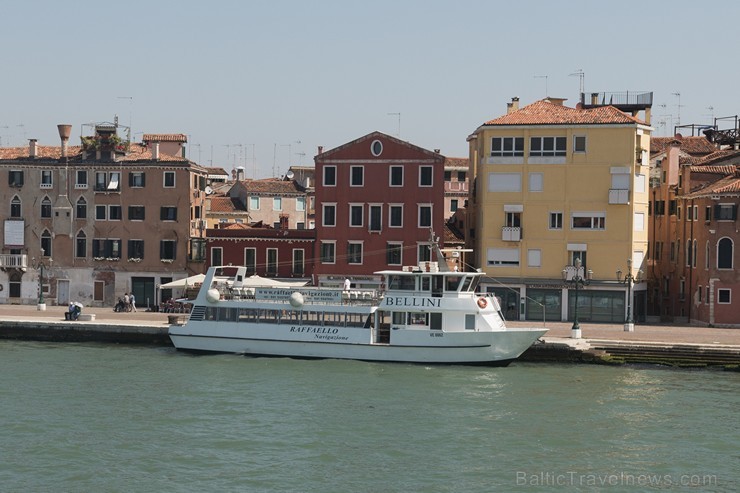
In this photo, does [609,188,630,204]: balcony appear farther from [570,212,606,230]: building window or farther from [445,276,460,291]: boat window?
[445,276,460,291]: boat window

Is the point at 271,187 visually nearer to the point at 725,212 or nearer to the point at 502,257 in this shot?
the point at 502,257

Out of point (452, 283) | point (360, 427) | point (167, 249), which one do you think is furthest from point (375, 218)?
point (360, 427)

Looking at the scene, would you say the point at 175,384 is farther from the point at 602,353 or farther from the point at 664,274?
the point at 664,274

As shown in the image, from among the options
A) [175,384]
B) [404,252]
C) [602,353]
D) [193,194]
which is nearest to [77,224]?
[193,194]

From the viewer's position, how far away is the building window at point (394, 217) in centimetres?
5953

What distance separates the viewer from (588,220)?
187ft

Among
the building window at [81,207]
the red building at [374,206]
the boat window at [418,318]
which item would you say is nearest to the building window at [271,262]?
the red building at [374,206]

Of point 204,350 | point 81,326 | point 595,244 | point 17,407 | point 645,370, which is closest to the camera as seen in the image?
point 17,407

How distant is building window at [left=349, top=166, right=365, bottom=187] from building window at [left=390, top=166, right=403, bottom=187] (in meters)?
1.52

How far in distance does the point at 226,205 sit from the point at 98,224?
15.9 meters

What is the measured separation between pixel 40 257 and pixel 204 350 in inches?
788

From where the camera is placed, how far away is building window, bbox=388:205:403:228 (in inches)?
2344

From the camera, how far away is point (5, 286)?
63875 millimetres

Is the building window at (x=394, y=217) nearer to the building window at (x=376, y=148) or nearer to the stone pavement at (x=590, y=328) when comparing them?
the building window at (x=376, y=148)
